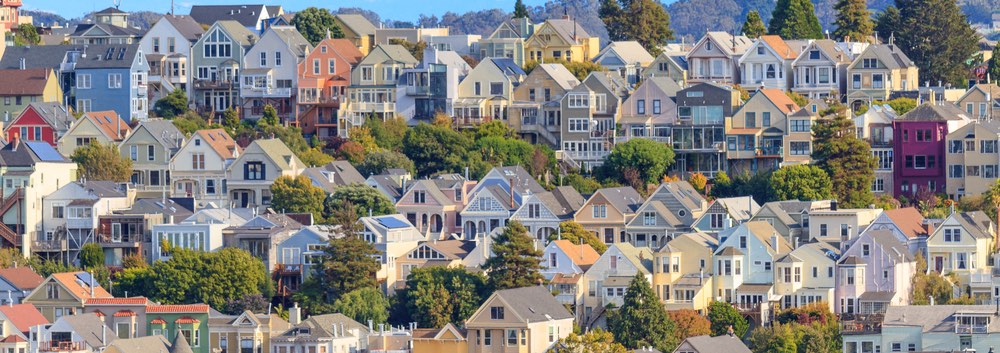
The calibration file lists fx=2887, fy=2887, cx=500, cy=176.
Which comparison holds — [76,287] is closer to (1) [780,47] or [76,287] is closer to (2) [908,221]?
A: (2) [908,221]

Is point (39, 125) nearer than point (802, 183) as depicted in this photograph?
No

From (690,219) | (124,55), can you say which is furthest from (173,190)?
(690,219)

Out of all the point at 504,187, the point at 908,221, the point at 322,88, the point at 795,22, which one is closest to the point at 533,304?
the point at 908,221

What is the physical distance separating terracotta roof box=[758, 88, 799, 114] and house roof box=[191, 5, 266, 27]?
1360 inches

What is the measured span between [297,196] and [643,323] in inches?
852

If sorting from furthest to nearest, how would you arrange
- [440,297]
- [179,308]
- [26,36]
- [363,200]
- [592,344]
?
1. [26,36]
2. [363,200]
3. [179,308]
4. [440,297]
5. [592,344]

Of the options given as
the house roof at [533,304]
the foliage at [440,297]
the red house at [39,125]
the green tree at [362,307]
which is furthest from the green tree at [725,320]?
the red house at [39,125]

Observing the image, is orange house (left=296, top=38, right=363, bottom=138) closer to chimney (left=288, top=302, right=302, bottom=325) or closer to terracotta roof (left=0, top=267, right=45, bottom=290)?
terracotta roof (left=0, top=267, right=45, bottom=290)

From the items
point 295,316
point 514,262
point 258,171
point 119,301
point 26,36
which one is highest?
point 26,36

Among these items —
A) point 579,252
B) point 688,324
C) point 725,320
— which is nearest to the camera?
point 688,324

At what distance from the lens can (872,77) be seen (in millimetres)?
120625

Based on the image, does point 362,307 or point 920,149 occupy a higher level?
point 920,149

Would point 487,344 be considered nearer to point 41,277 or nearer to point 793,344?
point 793,344

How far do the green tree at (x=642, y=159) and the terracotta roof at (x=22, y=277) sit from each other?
942 inches
